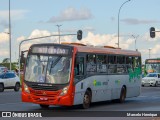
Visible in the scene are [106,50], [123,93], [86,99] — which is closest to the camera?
[86,99]

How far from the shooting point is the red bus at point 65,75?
2095 centimetres

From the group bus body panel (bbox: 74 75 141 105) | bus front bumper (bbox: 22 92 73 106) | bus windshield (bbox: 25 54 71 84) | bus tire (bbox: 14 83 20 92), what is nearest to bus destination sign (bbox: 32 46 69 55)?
bus windshield (bbox: 25 54 71 84)

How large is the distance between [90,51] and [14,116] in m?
6.74

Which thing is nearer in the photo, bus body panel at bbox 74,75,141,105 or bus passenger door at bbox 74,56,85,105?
bus passenger door at bbox 74,56,85,105

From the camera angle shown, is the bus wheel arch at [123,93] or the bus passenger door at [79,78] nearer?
the bus passenger door at [79,78]

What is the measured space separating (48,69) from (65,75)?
27.7 inches

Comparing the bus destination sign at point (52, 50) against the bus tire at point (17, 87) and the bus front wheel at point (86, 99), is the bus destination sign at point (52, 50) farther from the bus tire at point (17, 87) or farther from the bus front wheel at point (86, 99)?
the bus tire at point (17, 87)

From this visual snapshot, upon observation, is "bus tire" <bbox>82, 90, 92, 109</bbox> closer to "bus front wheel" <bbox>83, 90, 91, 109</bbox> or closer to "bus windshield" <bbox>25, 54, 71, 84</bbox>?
"bus front wheel" <bbox>83, 90, 91, 109</bbox>

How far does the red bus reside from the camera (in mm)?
20953

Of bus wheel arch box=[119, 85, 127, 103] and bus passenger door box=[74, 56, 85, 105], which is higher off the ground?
bus passenger door box=[74, 56, 85, 105]

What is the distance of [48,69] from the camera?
2116 centimetres

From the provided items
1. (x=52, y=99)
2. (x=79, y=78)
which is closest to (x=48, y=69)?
(x=52, y=99)

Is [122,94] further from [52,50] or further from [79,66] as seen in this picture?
[52,50]

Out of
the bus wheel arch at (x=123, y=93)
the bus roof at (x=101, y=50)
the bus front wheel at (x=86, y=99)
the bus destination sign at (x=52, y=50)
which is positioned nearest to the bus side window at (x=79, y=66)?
the bus roof at (x=101, y=50)
